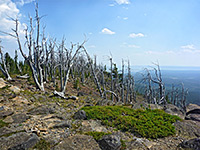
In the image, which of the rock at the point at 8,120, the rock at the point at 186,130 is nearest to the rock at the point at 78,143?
the rock at the point at 8,120

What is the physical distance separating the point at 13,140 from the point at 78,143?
2.44 m

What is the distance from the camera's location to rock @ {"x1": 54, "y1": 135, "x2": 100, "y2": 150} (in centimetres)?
484

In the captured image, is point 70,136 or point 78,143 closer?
point 78,143

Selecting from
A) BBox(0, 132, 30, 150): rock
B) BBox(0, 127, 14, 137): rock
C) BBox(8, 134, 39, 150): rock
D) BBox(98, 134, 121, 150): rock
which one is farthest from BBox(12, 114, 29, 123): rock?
BBox(98, 134, 121, 150): rock

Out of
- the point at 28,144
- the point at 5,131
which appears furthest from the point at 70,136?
the point at 5,131

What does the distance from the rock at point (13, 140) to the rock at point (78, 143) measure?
131 centimetres

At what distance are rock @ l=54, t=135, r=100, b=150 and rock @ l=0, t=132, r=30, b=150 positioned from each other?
1.31m

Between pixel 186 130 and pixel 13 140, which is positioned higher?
pixel 13 140

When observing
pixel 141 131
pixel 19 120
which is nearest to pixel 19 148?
pixel 19 120

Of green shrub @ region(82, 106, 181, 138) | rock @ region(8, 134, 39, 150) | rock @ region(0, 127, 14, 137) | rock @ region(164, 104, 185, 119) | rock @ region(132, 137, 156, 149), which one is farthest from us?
rock @ region(164, 104, 185, 119)

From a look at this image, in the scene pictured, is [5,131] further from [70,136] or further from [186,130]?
[186,130]

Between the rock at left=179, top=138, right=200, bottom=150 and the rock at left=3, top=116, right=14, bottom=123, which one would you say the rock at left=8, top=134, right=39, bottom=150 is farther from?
the rock at left=179, top=138, right=200, bottom=150

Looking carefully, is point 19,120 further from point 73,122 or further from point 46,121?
point 73,122

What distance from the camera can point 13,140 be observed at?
4727 mm
